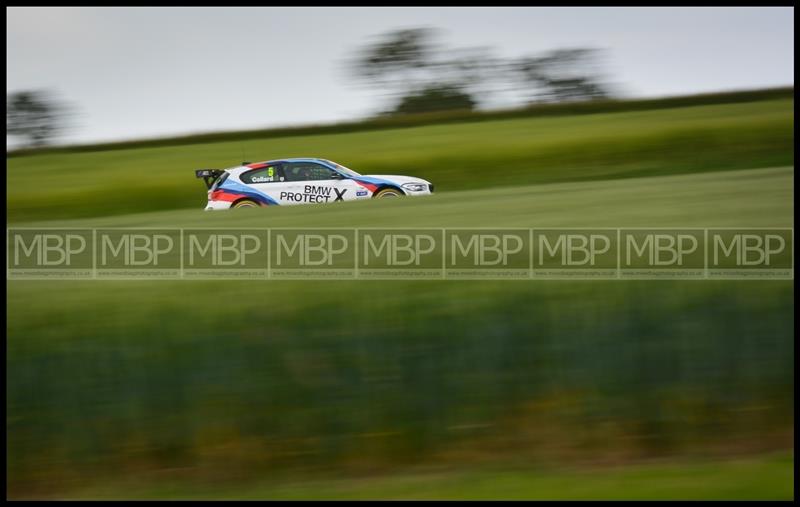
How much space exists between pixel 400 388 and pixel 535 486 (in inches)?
41.3

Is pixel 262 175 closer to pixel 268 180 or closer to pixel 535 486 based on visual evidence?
pixel 268 180

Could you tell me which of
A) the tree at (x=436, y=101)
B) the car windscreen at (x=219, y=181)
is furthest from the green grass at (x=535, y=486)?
the tree at (x=436, y=101)

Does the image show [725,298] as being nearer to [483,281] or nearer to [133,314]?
[483,281]

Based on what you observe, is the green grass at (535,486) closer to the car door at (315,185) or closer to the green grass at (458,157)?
the car door at (315,185)

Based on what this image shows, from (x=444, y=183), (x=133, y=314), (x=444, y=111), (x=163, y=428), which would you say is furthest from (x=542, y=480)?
(x=444, y=111)

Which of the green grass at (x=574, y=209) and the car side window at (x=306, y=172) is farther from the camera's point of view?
the car side window at (x=306, y=172)

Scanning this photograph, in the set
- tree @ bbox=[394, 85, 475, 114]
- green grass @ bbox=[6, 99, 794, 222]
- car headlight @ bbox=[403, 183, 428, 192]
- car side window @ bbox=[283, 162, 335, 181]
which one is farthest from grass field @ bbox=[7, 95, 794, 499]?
tree @ bbox=[394, 85, 475, 114]

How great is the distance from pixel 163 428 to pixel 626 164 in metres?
12.5

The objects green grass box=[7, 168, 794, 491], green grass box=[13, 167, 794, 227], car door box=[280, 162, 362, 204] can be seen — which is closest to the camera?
green grass box=[7, 168, 794, 491]

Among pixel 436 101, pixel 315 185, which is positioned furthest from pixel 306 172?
pixel 436 101

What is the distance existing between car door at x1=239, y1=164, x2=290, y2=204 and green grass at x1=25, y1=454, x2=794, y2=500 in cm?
702

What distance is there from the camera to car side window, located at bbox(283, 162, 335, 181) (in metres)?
12.2

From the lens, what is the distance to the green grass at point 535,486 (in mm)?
4875

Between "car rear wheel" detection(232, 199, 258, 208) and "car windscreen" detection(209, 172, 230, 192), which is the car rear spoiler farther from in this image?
"car rear wheel" detection(232, 199, 258, 208)
